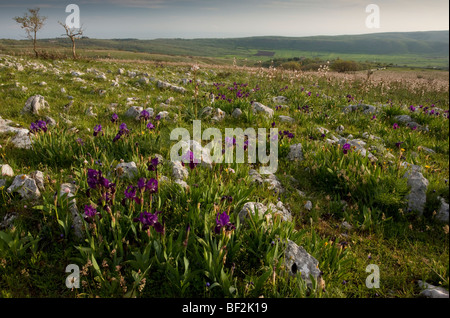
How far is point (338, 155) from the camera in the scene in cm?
484

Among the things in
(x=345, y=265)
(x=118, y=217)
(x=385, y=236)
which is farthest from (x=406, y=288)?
(x=118, y=217)

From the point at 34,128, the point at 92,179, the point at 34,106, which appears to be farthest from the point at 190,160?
the point at 34,106

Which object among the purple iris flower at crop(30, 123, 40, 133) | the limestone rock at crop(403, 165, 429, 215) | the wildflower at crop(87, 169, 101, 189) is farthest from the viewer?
the purple iris flower at crop(30, 123, 40, 133)

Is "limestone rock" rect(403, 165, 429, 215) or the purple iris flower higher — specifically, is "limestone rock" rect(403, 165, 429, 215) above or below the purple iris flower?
below

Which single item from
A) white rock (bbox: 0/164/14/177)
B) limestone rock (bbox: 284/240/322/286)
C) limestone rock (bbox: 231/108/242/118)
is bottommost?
limestone rock (bbox: 284/240/322/286)

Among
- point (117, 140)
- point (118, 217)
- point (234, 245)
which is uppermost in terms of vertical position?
point (117, 140)

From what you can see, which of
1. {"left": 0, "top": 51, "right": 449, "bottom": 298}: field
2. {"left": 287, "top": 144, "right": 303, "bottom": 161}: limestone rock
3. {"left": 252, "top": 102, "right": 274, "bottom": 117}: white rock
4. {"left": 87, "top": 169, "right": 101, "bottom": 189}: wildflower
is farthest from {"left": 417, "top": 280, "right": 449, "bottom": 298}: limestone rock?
{"left": 252, "top": 102, "right": 274, "bottom": 117}: white rock

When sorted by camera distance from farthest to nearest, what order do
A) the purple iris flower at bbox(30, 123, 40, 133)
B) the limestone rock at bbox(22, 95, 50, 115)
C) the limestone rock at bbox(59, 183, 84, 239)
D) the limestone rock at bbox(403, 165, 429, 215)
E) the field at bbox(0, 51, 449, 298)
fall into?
the limestone rock at bbox(22, 95, 50, 115) → the purple iris flower at bbox(30, 123, 40, 133) → the limestone rock at bbox(403, 165, 429, 215) → the limestone rock at bbox(59, 183, 84, 239) → the field at bbox(0, 51, 449, 298)

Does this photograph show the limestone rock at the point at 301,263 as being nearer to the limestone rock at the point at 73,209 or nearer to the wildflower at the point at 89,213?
→ the wildflower at the point at 89,213

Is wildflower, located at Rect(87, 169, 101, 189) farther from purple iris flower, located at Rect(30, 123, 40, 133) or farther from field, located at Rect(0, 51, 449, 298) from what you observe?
purple iris flower, located at Rect(30, 123, 40, 133)

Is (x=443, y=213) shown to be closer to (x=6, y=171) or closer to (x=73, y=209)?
(x=73, y=209)

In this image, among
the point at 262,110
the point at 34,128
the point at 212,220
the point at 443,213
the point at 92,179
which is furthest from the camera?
the point at 262,110

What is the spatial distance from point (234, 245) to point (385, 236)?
2.26 metres

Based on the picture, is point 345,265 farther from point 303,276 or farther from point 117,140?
point 117,140
